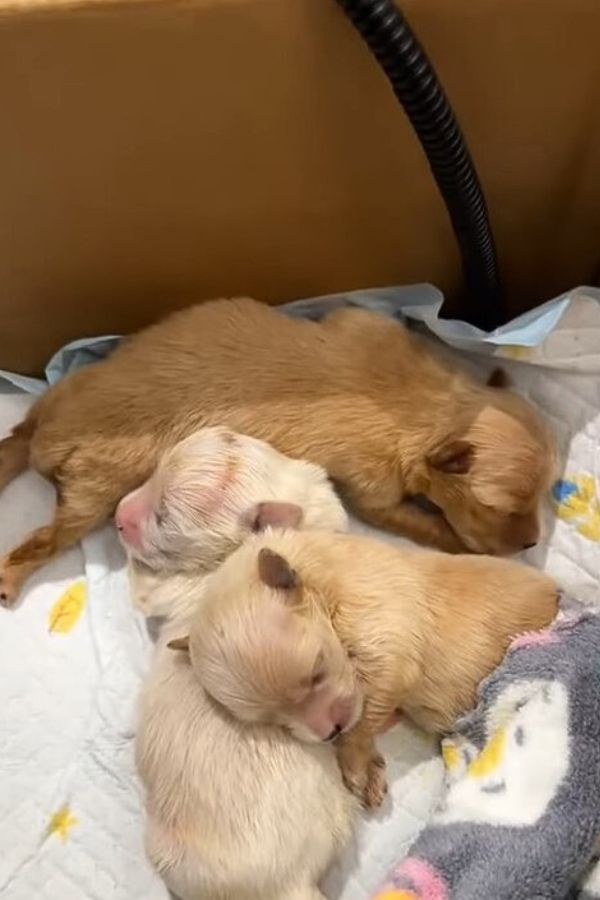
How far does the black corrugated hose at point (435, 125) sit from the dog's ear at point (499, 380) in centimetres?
9

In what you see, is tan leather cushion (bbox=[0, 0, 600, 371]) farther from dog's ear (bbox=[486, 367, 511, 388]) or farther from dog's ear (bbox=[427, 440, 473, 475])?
dog's ear (bbox=[427, 440, 473, 475])

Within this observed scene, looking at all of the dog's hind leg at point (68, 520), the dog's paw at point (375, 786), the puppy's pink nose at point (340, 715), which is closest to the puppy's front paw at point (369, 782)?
the dog's paw at point (375, 786)

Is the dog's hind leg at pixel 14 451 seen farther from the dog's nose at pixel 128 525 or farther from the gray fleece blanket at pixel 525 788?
the gray fleece blanket at pixel 525 788

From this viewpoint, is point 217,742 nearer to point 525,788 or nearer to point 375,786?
point 375,786

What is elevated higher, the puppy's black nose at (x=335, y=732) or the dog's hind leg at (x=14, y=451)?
the dog's hind leg at (x=14, y=451)

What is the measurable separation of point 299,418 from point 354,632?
0.24 m

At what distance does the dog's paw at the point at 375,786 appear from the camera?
4.05ft

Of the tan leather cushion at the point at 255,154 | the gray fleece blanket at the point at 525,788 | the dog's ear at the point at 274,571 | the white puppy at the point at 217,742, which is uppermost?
the tan leather cushion at the point at 255,154

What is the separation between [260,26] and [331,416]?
1.38 ft

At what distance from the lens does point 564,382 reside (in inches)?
56.1

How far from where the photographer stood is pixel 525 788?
119 cm

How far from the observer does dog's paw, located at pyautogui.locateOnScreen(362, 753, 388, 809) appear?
1.24m

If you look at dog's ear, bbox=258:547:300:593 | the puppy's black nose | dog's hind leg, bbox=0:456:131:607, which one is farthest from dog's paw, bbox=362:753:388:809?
dog's hind leg, bbox=0:456:131:607

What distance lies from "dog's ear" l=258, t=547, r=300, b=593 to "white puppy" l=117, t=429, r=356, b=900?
135 millimetres
